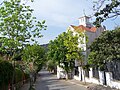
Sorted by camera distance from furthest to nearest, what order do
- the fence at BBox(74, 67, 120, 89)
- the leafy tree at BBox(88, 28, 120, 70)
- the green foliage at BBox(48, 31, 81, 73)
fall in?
the green foliage at BBox(48, 31, 81, 73), the leafy tree at BBox(88, 28, 120, 70), the fence at BBox(74, 67, 120, 89)

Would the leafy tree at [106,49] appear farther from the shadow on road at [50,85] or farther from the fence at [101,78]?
the shadow on road at [50,85]

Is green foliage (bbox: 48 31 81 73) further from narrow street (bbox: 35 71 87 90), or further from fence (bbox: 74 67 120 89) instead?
fence (bbox: 74 67 120 89)

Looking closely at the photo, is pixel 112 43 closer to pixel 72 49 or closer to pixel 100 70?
pixel 100 70

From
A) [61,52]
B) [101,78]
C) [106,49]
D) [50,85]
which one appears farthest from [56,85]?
[61,52]

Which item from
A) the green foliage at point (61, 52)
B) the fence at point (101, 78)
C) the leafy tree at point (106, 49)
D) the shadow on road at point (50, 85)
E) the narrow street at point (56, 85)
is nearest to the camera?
the fence at point (101, 78)

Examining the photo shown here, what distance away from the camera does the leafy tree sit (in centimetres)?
2614

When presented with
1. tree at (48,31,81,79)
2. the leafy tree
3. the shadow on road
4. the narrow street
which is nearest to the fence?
the leafy tree

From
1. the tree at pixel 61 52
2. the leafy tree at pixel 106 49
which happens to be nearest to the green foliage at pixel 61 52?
the tree at pixel 61 52

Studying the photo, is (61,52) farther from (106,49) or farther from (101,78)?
(106,49)

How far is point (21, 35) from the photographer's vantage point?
19.6 m

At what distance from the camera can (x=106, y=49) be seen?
90.2ft

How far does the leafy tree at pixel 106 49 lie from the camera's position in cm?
2614

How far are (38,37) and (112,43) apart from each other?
8761 mm

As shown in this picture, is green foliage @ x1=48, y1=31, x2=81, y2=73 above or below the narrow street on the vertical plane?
above
